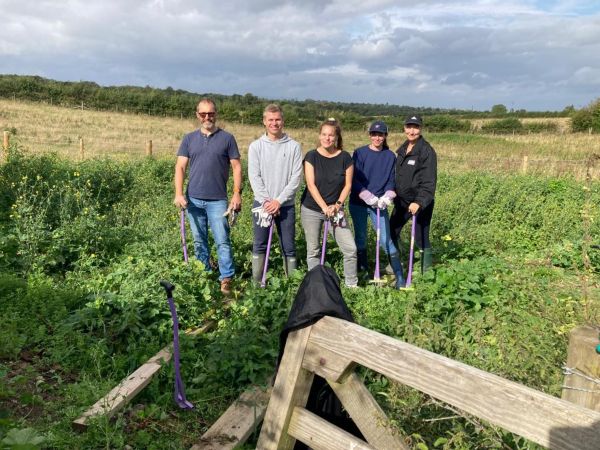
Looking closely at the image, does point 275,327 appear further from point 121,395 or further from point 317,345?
point 317,345

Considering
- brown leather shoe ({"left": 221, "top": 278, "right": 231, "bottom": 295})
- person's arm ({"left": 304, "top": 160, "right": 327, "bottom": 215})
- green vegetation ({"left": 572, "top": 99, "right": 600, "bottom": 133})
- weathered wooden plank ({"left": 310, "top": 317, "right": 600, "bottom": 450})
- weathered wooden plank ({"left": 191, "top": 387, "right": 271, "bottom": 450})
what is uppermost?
green vegetation ({"left": 572, "top": 99, "right": 600, "bottom": 133})

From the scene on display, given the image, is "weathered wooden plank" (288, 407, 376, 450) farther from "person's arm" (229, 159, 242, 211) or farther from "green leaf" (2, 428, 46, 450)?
"person's arm" (229, 159, 242, 211)

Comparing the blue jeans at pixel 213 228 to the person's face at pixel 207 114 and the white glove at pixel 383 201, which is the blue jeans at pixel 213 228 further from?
the white glove at pixel 383 201

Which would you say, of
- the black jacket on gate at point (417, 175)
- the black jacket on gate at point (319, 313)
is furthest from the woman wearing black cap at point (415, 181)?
the black jacket on gate at point (319, 313)

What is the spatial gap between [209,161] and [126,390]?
8.45 ft

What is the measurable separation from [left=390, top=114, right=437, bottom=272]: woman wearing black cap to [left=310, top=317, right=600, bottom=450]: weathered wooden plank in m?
3.67

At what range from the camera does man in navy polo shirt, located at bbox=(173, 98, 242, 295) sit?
5.29 metres

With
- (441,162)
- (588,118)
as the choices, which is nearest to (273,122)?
(441,162)

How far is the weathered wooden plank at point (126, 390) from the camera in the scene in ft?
10.7

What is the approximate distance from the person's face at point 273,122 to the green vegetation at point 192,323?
1.54 m

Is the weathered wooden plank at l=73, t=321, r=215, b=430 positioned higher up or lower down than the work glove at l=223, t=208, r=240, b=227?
lower down

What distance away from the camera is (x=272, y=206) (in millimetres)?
5047

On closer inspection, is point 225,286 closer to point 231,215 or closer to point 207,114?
point 231,215

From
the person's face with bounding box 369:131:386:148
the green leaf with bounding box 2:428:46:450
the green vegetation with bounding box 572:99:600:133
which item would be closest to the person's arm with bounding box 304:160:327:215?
the person's face with bounding box 369:131:386:148
